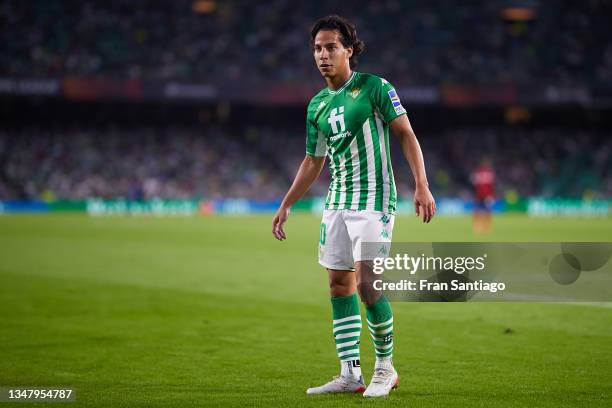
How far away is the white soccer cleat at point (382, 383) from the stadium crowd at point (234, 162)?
117 feet

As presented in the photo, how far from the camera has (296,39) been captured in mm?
47031

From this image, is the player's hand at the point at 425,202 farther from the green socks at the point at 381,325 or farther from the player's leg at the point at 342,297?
the green socks at the point at 381,325

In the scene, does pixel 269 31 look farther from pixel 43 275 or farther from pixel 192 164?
pixel 43 275

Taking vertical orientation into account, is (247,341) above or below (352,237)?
below

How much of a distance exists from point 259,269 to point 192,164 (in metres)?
31.0

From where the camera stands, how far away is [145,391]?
224 inches

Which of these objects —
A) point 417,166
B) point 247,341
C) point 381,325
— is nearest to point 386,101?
point 417,166

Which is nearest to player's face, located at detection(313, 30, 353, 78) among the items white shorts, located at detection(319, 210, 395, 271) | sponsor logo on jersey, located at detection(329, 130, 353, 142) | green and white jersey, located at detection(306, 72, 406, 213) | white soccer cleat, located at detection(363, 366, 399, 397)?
green and white jersey, located at detection(306, 72, 406, 213)

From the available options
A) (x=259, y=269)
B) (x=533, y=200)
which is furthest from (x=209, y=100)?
(x=259, y=269)

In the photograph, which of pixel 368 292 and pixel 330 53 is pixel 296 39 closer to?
pixel 330 53

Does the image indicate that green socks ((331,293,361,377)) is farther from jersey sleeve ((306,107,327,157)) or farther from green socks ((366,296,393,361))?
jersey sleeve ((306,107,327,157))

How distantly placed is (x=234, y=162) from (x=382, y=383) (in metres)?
41.3

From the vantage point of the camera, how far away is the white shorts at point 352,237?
5340mm

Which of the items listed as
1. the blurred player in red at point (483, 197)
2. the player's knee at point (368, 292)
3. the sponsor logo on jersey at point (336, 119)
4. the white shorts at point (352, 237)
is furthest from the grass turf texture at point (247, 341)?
the blurred player in red at point (483, 197)
